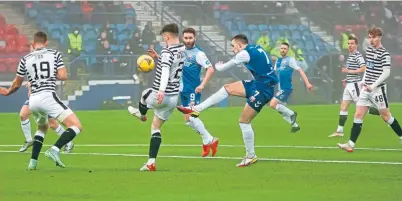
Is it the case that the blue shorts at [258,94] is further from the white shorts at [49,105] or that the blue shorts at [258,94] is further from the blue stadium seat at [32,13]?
the blue stadium seat at [32,13]

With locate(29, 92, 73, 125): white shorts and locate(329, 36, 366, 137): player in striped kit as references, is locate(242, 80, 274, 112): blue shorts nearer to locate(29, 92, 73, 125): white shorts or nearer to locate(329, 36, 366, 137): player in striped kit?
locate(29, 92, 73, 125): white shorts

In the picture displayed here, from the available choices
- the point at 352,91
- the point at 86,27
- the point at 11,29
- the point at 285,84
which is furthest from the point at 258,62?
the point at 86,27

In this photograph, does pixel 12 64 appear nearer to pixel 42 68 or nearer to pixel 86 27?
pixel 86 27

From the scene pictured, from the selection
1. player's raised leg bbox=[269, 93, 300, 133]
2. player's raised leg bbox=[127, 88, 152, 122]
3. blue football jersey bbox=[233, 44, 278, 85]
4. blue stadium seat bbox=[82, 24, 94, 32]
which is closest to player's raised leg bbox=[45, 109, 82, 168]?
player's raised leg bbox=[127, 88, 152, 122]

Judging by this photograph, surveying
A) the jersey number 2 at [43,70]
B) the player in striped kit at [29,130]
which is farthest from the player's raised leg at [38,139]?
the player in striped kit at [29,130]

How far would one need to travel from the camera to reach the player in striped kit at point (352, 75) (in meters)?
25.3

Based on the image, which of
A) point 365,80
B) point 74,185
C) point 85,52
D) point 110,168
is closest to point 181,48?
point 110,168

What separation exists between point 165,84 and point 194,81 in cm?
479

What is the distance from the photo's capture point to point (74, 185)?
1451 centimetres

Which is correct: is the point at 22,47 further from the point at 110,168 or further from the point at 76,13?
the point at 110,168

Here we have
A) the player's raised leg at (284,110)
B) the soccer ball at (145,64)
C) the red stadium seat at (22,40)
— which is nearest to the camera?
the soccer ball at (145,64)

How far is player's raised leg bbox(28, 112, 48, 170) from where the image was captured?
1688cm

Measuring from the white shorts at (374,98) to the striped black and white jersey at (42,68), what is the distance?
6.76 m

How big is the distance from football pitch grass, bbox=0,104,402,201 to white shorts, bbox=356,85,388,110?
3.05 feet
